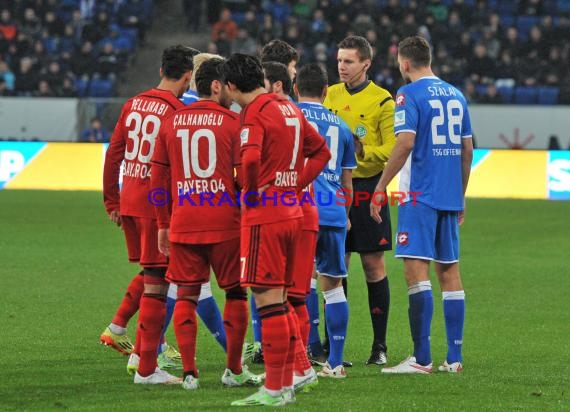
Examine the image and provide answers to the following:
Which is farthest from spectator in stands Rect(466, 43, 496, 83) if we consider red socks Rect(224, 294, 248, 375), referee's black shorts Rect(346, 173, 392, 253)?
red socks Rect(224, 294, 248, 375)

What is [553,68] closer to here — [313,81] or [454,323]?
[454,323]

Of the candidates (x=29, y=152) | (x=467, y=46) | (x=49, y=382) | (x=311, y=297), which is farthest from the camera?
(x=467, y=46)

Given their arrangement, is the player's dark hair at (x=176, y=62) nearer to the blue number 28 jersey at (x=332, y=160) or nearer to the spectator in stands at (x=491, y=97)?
the blue number 28 jersey at (x=332, y=160)

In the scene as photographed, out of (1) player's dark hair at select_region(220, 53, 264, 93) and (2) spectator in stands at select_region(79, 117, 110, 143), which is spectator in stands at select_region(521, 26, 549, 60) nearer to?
(2) spectator in stands at select_region(79, 117, 110, 143)

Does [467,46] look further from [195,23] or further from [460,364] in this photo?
[460,364]

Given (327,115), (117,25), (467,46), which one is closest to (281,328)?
(327,115)

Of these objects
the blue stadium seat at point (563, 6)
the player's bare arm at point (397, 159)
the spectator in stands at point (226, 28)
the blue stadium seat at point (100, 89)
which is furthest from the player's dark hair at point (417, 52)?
the blue stadium seat at point (563, 6)

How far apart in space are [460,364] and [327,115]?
1851 mm

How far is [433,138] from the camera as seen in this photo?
7.41m

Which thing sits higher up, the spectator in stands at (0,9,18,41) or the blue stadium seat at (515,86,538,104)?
the spectator in stands at (0,9,18,41)

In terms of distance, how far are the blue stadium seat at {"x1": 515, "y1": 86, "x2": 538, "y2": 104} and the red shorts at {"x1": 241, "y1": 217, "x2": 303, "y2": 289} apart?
1990 centimetres

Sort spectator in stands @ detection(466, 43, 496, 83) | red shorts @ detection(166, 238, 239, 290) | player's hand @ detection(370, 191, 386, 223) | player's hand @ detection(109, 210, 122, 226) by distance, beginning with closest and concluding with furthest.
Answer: red shorts @ detection(166, 238, 239, 290)
player's hand @ detection(370, 191, 386, 223)
player's hand @ detection(109, 210, 122, 226)
spectator in stands @ detection(466, 43, 496, 83)

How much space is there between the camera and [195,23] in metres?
30.0

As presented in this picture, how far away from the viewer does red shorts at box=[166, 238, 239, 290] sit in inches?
256
